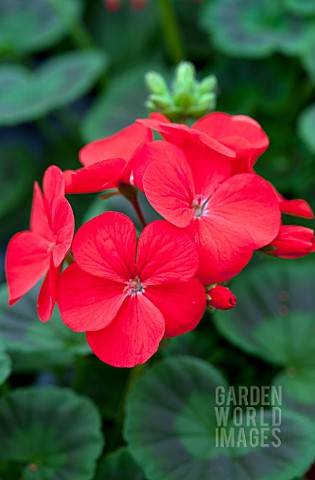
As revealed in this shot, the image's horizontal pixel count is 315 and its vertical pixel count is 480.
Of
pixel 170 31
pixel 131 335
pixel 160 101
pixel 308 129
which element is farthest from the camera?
pixel 170 31

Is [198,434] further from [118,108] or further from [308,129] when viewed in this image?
[118,108]

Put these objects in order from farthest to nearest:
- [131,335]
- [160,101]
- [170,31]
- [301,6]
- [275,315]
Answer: [170,31] → [301,6] → [275,315] → [160,101] → [131,335]

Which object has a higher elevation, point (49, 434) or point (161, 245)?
point (161, 245)

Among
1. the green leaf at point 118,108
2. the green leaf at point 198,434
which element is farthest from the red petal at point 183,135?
the green leaf at point 118,108

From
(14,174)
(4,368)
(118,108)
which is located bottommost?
(14,174)

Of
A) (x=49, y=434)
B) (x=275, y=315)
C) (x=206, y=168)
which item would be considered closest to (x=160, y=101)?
(x=206, y=168)

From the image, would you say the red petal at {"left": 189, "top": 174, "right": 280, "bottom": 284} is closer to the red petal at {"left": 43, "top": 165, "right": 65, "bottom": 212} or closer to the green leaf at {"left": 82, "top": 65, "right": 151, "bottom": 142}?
the red petal at {"left": 43, "top": 165, "right": 65, "bottom": 212}

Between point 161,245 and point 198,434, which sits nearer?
point 161,245
